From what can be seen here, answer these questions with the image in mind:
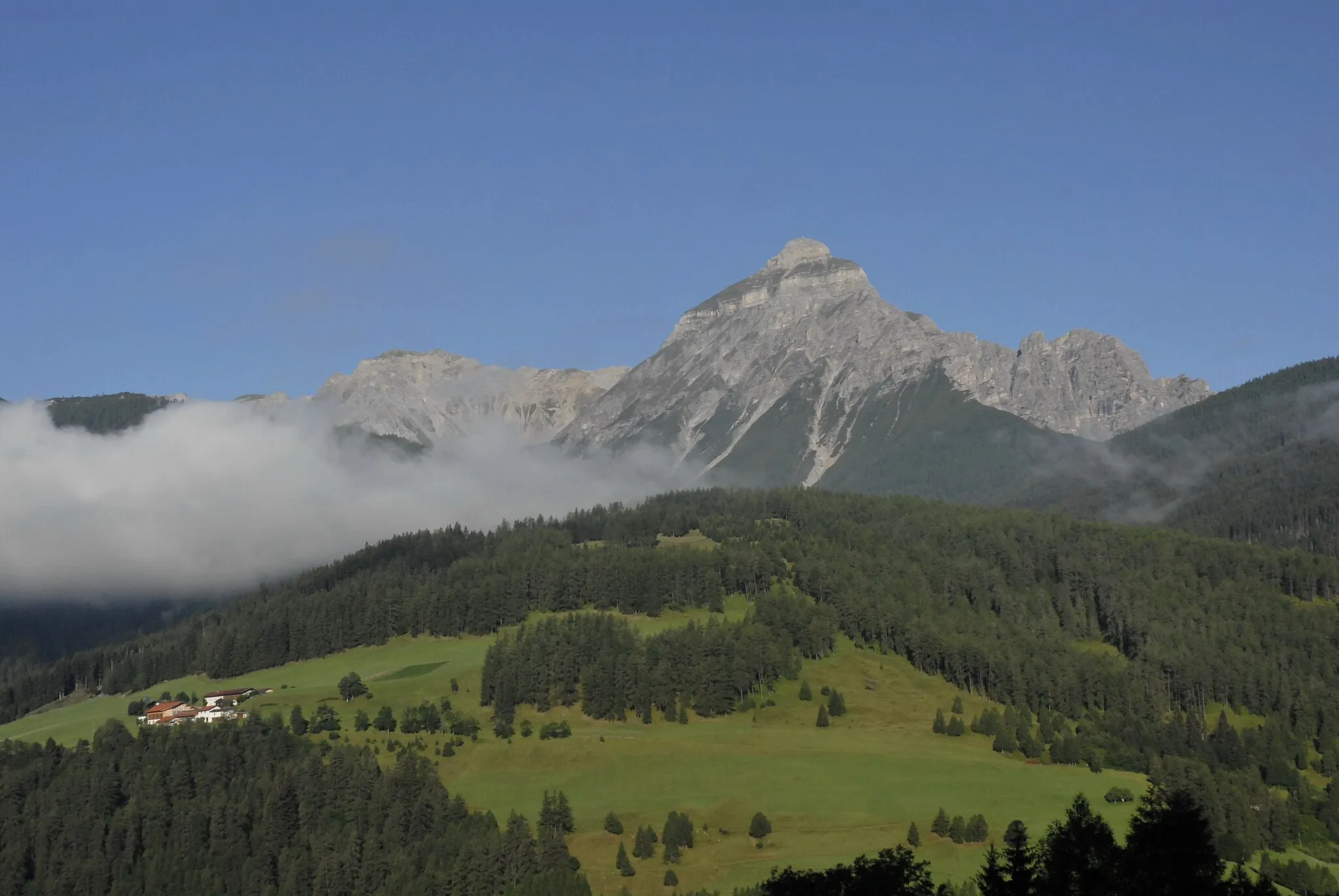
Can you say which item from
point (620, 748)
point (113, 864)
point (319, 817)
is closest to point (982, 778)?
point (620, 748)

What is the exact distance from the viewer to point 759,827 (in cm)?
15188

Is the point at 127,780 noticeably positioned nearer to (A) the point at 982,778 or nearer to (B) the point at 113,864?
(B) the point at 113,864

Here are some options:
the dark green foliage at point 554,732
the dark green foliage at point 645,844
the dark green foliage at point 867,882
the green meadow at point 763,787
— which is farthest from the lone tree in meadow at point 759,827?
the dark green foliage at point 867,882

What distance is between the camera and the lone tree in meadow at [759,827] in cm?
15138

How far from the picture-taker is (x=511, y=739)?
639 ft

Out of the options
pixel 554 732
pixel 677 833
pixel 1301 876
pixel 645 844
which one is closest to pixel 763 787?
pixel 677 833

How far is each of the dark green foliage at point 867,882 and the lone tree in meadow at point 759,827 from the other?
5907 centimetres

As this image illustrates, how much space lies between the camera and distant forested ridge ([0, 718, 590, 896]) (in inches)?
5822

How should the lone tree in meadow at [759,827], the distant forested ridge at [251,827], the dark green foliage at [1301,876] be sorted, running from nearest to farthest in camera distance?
the dark green foliage at [1301,876] → the distant forested ridge at [251,827] → the lone tree in meadow at [759,827]

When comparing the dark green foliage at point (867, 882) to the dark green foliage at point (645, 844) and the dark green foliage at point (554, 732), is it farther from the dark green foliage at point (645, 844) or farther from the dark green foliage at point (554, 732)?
the dark green foliage at point (554, 732)

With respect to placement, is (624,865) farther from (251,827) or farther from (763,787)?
(251,827)

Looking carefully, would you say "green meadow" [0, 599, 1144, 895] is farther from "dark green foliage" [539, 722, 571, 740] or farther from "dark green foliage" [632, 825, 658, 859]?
"dark green foliage" [632, 825, 658, 859]

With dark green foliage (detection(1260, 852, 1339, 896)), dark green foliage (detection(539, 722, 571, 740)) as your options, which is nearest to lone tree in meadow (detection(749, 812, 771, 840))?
dark green foliage (detection(539, 722, 571, 740))

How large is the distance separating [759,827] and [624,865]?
56.0 feet
